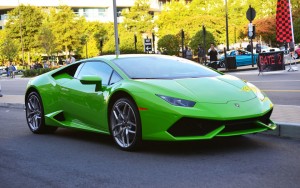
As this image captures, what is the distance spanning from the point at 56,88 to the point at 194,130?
271 cm

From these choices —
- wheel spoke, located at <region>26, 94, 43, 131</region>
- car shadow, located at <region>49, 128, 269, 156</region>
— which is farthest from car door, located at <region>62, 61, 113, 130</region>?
wheel spoke, located at <region>26, 94, 43, 131</region>

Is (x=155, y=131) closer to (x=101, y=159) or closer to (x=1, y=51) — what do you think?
(x=101, y=159)

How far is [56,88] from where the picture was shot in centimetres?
754

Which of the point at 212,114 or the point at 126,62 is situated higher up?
the point at 126,62

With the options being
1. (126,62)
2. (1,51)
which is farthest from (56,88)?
(1,51)

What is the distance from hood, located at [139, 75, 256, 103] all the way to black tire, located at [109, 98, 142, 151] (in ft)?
1.14

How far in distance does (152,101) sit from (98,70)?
151 cm

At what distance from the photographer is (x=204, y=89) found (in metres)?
5.89

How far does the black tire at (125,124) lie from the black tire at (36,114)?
196cm

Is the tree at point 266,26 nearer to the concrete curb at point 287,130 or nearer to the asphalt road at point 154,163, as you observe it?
the concrete curb at point 287,130

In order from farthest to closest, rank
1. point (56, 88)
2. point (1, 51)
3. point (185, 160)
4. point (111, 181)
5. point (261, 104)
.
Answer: point (1, 51) < point (56, 88) < point (261, 104) < point (185, 160) < point (111, 181)

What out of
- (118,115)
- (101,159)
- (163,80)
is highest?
(163,80)

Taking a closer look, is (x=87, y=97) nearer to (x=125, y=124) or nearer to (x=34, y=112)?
(x=125, y=124)

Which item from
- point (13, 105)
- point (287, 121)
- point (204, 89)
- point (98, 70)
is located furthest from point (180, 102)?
point (13, 105)
